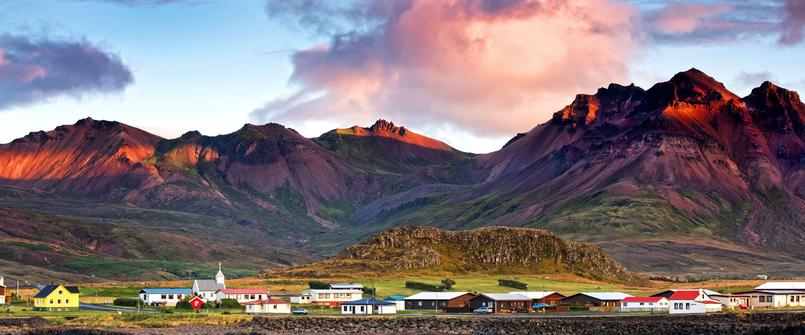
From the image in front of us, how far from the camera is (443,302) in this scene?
15612 cm

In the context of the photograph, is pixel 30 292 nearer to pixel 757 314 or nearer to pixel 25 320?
pixel 25 320

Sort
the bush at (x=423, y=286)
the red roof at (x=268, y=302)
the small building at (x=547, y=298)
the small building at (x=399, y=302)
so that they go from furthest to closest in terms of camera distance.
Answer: the bush at (x=423, y=286) → the small building at (x=547, y=298) → the small building at (x=399, y=302) → the red roof at (x=268, y=302)

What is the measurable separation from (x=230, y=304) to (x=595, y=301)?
4936 cm

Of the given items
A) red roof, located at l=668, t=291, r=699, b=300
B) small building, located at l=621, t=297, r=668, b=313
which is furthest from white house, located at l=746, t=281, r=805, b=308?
small building, located at l=621, t=297, r=668, b=313

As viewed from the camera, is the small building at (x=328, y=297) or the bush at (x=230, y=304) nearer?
the bush at (x=230, y=304)

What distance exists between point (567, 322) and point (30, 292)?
3811 inches

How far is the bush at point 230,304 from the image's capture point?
15459 centimetres

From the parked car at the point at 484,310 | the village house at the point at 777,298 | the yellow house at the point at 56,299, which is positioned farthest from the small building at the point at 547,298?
the yellow house at the point at 56,299

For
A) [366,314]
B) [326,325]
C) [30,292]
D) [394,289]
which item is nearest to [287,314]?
[366,314]

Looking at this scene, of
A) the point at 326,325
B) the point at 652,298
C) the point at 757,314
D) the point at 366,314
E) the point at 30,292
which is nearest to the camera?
the point at 326,325

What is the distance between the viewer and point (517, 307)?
153875mm

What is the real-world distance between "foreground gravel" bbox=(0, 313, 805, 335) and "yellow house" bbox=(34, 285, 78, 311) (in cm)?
3050

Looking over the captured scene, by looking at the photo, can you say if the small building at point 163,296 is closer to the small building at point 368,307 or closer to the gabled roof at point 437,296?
the small building at point 368,307

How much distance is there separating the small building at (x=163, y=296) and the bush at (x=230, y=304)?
26.8ft
